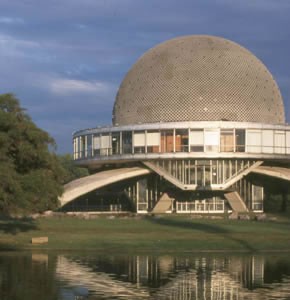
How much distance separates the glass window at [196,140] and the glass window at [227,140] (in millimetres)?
1701

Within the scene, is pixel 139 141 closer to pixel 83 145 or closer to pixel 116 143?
pixel 116 143

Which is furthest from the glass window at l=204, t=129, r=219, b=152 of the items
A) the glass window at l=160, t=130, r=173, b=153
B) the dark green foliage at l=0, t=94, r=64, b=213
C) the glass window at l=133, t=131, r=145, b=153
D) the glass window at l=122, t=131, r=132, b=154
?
the dark green foliage at l=0, t=94, r=64, b=213

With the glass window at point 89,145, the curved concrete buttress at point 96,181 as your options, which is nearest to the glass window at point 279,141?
the curved concrete buttress at point 96,181

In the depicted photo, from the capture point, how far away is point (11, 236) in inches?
1491

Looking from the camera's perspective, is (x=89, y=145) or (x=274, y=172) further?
(x=89, y=145)

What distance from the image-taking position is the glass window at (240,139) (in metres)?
65.2

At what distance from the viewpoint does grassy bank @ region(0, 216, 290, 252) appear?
34.8 m

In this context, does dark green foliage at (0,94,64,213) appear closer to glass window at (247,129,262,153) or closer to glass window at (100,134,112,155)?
glass window at (247,129,262,153)

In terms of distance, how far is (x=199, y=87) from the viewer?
68312 millimetres

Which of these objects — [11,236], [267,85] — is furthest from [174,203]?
[11,236]

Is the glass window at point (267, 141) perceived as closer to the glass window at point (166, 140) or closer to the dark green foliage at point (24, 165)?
the glass window at point (166, 140)

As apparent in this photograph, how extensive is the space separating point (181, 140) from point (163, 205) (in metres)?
6.25

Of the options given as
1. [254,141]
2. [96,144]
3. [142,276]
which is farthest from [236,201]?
[142,276]

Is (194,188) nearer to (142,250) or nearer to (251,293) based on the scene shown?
(142,250)
